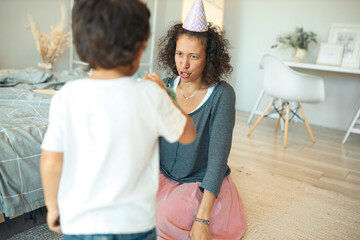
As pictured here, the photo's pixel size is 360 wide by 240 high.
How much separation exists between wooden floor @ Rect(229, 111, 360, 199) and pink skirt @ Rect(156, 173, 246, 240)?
2.94ft

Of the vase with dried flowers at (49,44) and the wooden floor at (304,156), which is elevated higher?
the vase with dried flowers at (49,44)

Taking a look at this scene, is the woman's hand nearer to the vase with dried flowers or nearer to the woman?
the woman

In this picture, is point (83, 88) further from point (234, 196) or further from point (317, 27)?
point (317, 27)

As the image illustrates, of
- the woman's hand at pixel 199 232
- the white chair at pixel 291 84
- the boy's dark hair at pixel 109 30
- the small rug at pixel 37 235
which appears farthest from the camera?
the white chair at pixel 291 84

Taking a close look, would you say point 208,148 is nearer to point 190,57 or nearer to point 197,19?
point 190,57

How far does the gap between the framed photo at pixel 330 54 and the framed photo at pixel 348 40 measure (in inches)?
5.0

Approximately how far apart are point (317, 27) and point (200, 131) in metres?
3.15

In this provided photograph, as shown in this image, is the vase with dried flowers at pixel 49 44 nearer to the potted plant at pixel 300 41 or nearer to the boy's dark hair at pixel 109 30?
the potted plant at pixel 300 41

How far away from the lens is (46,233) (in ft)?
3.90

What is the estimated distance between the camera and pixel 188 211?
3.71 ft

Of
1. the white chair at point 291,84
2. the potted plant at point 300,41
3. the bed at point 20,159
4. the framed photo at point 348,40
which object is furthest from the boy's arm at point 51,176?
the framed photo at point 348,40

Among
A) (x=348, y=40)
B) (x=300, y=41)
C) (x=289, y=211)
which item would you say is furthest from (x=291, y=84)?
(x=289, y=211)

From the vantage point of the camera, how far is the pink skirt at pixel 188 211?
113 cm

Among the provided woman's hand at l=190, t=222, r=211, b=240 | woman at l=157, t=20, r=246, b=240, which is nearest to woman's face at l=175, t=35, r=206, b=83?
woman at l=157, t=20, r=246, b=240
